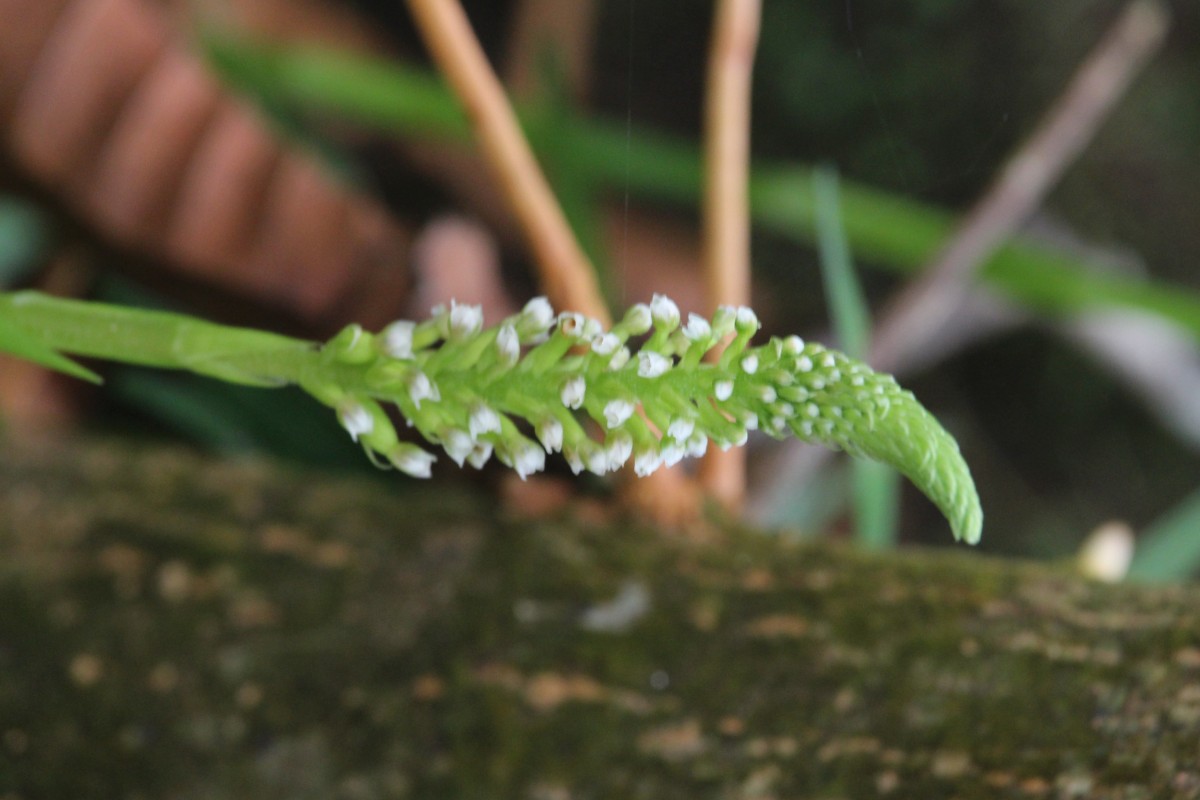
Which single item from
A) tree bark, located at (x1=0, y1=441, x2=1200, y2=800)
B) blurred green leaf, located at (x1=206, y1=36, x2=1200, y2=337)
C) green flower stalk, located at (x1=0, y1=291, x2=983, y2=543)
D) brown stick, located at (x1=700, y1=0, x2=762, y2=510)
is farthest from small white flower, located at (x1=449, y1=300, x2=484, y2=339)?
blurred green leaf, located at (x1=206, y1=36, x2=1200, y2=337)

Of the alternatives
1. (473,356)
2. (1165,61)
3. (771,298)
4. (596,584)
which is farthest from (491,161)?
(1165,61)

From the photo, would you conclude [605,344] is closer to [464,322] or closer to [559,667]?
[464,322]

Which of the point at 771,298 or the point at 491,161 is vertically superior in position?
the point at 771,298

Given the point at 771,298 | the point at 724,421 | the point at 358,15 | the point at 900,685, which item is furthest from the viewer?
the point at 358,15

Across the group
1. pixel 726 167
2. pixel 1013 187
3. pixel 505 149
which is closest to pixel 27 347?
pixel 505 149

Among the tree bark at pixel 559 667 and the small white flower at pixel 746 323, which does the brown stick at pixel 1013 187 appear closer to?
the tree bark at pixel 559 667

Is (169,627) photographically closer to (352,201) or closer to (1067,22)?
(352,201)
